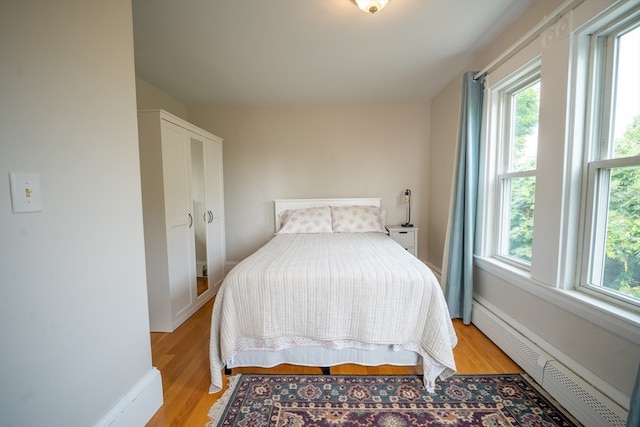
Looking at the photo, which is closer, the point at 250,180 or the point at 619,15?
the point at 619,15

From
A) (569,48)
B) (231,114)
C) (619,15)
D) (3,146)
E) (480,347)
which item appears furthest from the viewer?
(231,114)

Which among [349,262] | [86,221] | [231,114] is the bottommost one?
[349,262]

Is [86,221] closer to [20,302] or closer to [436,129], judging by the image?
[20,302]

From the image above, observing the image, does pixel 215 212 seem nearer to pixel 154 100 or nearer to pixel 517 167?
pixel 154 100

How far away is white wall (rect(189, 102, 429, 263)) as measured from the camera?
3332 mm

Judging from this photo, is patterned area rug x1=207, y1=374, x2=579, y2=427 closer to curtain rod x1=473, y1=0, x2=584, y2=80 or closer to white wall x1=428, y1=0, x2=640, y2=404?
white wall x1=428, y1=0, x2=640, y2=404

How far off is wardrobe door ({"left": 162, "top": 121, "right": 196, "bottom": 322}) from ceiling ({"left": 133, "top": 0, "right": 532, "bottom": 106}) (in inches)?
28.0

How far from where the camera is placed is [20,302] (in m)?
0.75

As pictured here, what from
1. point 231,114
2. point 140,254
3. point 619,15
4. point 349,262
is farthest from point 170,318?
point 619,15

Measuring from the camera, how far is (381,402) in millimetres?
1331

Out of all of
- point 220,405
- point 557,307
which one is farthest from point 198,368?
point 557,307

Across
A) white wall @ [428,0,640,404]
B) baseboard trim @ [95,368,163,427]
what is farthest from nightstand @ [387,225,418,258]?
baseboard trim @ [95,368,163,427]

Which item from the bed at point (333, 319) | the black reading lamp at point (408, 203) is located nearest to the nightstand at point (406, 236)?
the black reading lamp at point (408, 203)

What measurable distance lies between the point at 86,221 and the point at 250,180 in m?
2.54
